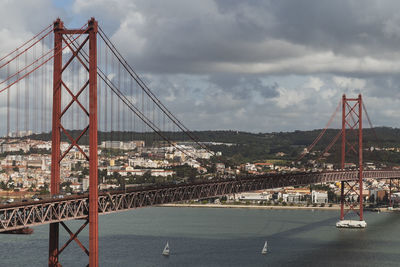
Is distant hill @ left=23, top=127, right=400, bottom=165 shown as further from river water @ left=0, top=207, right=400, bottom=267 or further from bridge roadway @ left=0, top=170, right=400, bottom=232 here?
bridge roadway @ left=0, top=170, right=400, bottom=232

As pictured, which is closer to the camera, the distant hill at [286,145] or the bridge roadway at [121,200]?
the bridge roadway at [121,200]

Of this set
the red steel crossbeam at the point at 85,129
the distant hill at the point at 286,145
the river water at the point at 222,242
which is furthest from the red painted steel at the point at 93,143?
the distant hill at the point at 286,145

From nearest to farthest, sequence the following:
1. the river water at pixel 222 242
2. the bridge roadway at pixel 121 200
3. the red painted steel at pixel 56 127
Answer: the bridge roadway at pixel 121 200 < the red painted steel at pixel 56 127 < the river water at pixel 222 242

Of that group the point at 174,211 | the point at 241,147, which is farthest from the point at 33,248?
the point at 241,147

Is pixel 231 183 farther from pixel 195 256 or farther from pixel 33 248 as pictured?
pixel 33 248

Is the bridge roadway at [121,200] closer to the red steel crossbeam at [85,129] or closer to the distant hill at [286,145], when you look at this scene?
the red steel crossbeam at [85,129]

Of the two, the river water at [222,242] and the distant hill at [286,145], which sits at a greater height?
the distant hill at [286,145]
